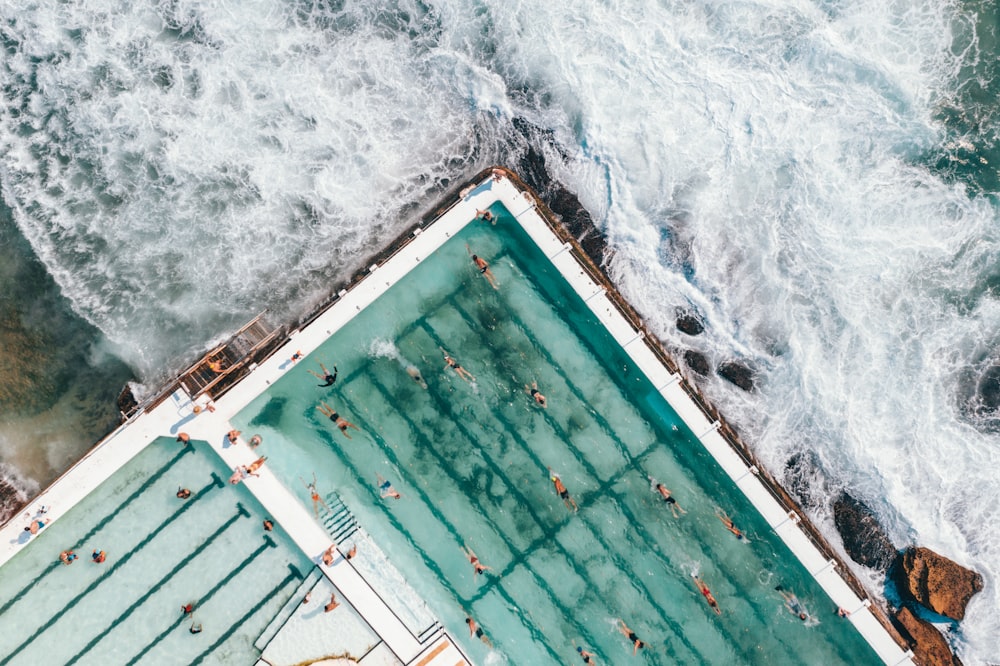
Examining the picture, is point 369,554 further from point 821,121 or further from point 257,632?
point 821,121

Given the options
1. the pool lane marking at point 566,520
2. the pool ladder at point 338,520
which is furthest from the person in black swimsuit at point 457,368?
the pool ladder at point 338,520

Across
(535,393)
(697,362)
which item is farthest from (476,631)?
(697,362)

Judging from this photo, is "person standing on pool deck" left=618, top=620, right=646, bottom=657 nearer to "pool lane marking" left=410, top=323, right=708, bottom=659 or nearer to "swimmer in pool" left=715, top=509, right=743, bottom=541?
"pool lane marking" left=410, top=323, right=708, bottom=659

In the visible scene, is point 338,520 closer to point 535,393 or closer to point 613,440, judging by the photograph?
point 535,393

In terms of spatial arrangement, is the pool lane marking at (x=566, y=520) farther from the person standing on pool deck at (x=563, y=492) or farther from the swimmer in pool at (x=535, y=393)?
the swimmer in pool at (x=535, y=393)

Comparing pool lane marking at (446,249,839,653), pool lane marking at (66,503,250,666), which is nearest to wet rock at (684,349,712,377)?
pool lane marking at (446,249,839,653)
